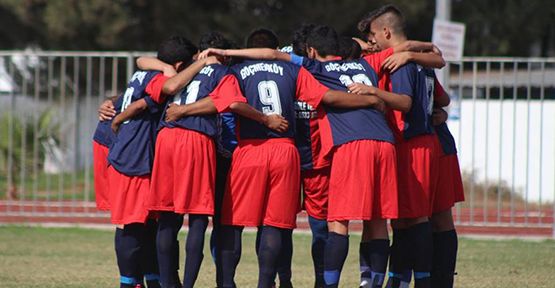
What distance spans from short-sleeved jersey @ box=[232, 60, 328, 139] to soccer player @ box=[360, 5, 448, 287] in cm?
68

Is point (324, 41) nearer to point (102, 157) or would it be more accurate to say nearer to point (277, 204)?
point (277, 204)

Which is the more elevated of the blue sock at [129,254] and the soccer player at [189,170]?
the soccer player at [189,170]

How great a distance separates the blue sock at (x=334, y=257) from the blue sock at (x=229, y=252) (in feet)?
2.26

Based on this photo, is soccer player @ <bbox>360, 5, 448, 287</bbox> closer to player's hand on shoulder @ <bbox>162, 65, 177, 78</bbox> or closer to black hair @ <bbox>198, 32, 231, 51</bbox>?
black hair @ <bbox>198, 32, 231, 51</bbox>

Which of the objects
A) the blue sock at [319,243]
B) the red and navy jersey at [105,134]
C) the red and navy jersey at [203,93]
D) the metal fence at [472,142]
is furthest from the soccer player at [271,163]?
the metal fence at [472,142]

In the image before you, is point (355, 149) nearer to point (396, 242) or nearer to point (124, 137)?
point (396, 242)

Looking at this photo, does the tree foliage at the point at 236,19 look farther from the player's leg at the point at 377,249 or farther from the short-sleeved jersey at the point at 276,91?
the player's leg at the point at 377,249

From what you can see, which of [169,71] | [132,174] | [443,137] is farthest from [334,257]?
[169,71]

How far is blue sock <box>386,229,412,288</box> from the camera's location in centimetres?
888

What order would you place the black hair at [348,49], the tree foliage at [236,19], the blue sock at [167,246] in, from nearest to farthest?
the blue sock at [167,246]
the black hair at [348,49]
the tree foliage at [236,19]

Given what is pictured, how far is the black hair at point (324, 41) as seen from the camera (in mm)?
8867

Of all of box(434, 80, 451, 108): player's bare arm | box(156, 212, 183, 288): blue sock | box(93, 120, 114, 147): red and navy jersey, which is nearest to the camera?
box(156, 212, 183, 288): blue sock

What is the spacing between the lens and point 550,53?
34.6 m

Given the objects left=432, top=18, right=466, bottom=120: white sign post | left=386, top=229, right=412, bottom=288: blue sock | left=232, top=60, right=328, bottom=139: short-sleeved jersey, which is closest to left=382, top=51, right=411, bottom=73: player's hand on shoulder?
left=232, top=60, right=328, bottom=139: short-sleeved jersey
